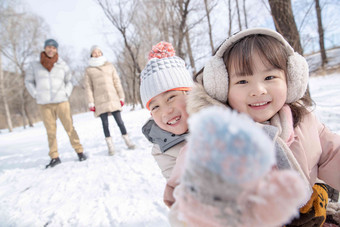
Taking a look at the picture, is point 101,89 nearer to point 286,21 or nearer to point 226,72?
point 226,72

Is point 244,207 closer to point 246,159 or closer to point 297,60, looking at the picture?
point 246,159

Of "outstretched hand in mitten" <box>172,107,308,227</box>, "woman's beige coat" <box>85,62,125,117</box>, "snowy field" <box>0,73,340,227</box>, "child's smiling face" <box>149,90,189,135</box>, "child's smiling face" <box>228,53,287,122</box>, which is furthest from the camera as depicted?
"woman's beige coat" <box>85,62,125,117</box>

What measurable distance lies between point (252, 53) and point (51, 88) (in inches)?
125

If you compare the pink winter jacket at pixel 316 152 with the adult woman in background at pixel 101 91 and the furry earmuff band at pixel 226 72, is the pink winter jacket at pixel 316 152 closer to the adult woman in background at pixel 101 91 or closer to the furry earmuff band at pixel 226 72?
the furry earmuff band at pixel 226 72

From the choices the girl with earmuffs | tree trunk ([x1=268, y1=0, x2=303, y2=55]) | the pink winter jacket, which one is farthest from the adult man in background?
tree trunk ([x1=268, y1=0, x2=303, y2=55])

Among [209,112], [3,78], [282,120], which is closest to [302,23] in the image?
[282,120]

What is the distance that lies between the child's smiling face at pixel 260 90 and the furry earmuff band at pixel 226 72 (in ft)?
0.16

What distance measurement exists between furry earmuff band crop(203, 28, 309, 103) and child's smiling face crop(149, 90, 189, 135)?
268 mm

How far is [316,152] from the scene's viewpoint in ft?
2.85

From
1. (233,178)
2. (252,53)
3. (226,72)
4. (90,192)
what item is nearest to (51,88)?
(90,192)

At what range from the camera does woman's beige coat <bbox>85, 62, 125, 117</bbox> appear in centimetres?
314

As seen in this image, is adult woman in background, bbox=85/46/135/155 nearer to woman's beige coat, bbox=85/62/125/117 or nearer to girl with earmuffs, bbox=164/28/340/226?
woman's beige coat, bbox=85/62/125/117

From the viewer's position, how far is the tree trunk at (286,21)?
2832 millimetres

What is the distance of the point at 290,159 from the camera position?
72 centimetres
